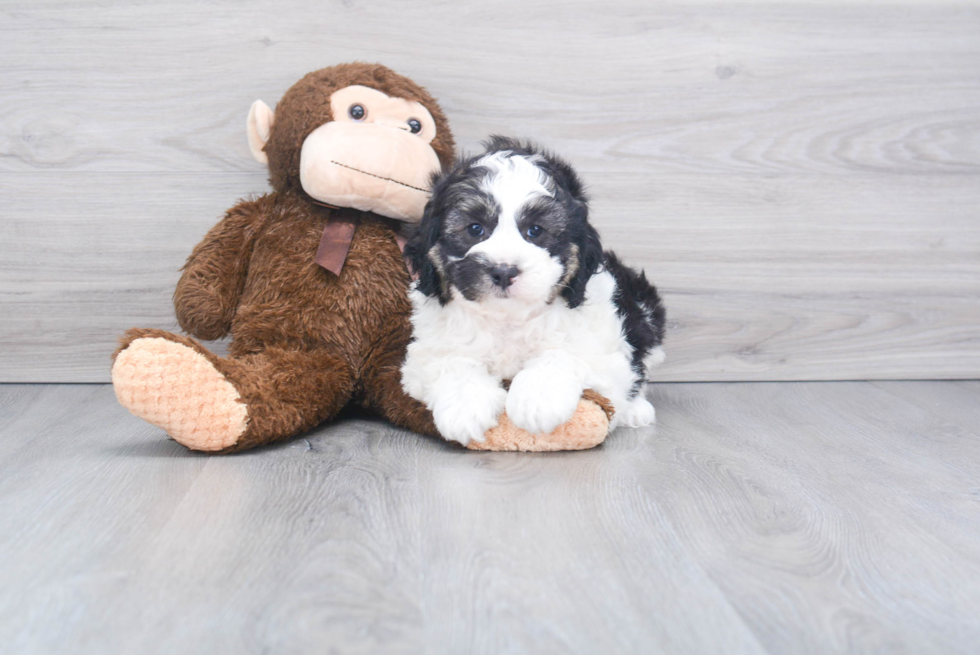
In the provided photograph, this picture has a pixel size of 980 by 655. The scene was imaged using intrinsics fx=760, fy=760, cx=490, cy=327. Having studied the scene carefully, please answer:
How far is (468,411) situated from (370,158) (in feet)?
1.88

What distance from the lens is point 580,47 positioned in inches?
77.5

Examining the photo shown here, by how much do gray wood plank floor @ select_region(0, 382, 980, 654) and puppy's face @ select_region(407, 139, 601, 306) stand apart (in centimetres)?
32

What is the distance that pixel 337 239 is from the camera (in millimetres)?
1644

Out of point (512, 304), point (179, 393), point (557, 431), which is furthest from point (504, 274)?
point (179, 393)

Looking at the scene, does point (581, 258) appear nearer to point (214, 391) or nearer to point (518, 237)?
point (518, 237)

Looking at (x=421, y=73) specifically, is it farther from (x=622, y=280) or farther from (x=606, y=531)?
(x=606, y=531)

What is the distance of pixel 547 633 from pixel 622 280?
990 millimetres

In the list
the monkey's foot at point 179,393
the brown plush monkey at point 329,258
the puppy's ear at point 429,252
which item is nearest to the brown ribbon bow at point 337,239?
the brown plush monkey at point 329,258

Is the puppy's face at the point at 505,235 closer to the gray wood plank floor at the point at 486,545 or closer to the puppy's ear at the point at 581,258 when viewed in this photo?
the puppy's ear at the point at 581,258

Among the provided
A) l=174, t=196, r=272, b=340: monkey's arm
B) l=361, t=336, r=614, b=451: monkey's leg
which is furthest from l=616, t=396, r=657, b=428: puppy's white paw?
l=174, t=196, r=272, b=340: monkey's arm

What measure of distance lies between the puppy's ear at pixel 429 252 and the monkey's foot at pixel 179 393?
40cm

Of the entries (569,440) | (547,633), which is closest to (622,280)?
(569,440)

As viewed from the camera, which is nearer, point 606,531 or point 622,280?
point 606,531

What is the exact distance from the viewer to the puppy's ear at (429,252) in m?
1.40
